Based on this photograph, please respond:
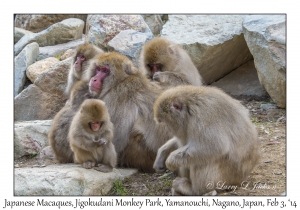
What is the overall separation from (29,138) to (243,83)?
178 inches

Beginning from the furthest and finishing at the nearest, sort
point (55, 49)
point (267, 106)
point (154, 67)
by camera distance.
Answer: point (55, 49) < point (267, 106) < point (154, 67)

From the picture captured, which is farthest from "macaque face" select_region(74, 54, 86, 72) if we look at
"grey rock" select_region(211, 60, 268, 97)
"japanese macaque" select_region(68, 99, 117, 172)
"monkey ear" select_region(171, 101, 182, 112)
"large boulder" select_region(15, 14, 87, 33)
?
"large boulder" select_region(15, 14, 87, 33)

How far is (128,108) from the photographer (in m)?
6.60

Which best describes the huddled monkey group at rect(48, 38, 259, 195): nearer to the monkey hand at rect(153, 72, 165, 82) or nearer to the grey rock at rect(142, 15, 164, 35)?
the monkey hand at rect(153, 72, 165, 82)

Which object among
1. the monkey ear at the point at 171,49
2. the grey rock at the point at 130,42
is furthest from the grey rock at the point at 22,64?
the monkey ear at the point at 171,49

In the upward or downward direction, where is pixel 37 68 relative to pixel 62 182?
upward

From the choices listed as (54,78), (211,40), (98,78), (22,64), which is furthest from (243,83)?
(22,64)

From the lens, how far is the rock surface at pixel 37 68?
10125 millimetres

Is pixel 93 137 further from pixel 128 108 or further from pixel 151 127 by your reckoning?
pixel 151 127

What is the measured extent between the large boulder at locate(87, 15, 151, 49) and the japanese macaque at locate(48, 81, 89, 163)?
3332mm

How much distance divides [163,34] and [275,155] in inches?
165

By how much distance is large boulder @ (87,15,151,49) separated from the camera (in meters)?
10.1

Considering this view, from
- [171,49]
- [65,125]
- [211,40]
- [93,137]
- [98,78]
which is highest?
[211,40]

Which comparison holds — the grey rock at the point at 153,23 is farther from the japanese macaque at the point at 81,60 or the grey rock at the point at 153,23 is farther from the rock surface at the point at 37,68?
the japanese macaque at the point at 81,60
